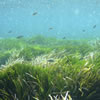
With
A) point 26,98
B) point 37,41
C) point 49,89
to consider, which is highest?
point 49,89

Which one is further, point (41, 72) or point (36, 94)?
point (41, 72)

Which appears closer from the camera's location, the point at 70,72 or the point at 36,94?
the point at 36,94

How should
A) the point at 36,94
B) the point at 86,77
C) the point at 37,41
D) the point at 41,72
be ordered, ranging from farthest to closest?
the point at 37,41 → the point at 41,72 → the point at 86,77 → the point at 36,94

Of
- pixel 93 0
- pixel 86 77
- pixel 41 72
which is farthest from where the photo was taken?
pixel 93 0

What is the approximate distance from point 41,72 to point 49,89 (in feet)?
1.44

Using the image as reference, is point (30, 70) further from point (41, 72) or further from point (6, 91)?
point (6, 91)

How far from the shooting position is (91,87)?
3090 millimetres

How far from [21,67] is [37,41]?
44.1 ft

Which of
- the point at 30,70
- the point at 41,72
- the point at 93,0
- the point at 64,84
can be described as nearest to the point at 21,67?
the point at 30,70

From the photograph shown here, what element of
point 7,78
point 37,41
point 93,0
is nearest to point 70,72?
point 7,78

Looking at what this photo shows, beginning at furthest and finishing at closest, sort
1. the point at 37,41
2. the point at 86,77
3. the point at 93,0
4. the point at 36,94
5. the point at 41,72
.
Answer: the point at 93,0, the point at 37,41, the point at 41,72, the point at 86,77, the point at 36,94

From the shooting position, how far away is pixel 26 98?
118 inches

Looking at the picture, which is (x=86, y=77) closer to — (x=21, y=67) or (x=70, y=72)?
(x=70, y=72)

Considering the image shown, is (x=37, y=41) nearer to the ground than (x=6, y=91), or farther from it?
nearer to the ground
